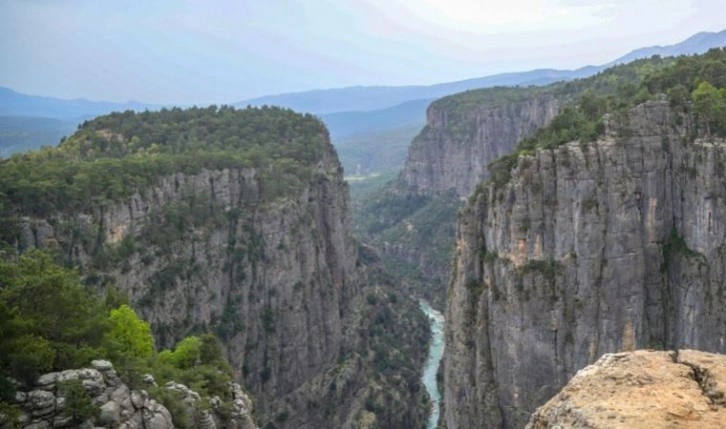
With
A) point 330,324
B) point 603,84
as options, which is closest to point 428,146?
point 603,84

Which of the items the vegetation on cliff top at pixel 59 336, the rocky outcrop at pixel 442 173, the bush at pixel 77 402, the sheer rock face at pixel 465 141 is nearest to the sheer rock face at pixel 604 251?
the vegetation on cliff top at pixel 59 336

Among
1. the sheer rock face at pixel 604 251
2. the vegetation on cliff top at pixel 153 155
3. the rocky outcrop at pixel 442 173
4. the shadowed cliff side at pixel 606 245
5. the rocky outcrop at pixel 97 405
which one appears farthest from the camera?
the rocky outcrop at pixel 442 173

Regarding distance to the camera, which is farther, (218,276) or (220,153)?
(220,153)

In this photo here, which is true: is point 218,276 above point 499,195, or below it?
below

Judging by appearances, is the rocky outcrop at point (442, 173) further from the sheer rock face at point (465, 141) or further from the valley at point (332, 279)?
the valley at point (332, 279)

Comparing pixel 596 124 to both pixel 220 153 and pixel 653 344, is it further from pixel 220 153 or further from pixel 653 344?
pixel 220 153

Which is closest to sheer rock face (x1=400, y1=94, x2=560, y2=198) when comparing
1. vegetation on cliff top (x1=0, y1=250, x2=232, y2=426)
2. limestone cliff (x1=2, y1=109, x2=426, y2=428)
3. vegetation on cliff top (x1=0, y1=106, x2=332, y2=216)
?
vegetation on cliff top (x1=0, y1=106, x2=332, y2=216)

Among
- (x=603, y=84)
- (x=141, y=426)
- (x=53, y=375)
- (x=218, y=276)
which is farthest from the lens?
(x=603, y=84)
